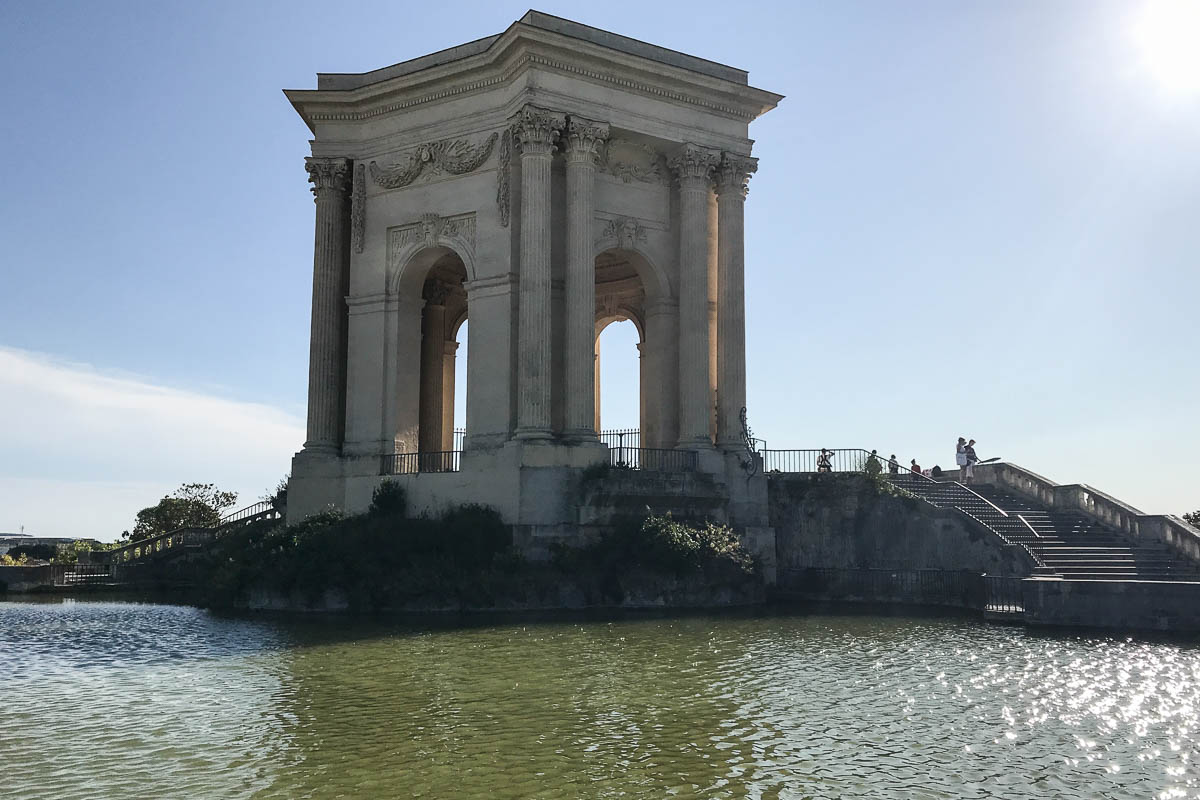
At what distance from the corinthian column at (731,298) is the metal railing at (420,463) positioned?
8.35 m

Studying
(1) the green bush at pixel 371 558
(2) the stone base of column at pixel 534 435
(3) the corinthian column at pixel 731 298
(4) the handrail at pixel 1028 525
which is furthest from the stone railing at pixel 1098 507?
(1) the green bush at pixel 371 558

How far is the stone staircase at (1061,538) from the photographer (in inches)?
978

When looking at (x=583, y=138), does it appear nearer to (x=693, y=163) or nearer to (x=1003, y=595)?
(x=693, y=163)

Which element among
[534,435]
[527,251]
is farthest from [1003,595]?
[527,251]

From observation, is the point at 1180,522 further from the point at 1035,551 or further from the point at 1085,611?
the point at 1085,611

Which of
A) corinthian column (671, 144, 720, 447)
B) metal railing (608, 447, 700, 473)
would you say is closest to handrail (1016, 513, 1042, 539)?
metal railing (608, 447, 700, 473)

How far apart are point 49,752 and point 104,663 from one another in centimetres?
664

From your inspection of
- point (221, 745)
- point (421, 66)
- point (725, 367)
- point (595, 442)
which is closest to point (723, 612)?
point (595, 442)

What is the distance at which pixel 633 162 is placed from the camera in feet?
110

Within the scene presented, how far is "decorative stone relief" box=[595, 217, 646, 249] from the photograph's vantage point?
3288cm

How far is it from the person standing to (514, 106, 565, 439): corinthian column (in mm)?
15226

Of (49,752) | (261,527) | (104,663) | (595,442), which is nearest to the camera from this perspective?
(49,752)

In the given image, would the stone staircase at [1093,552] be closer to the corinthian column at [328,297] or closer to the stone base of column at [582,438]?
the stone base of column at [582,438]

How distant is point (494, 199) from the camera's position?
Answer: 31516mm
